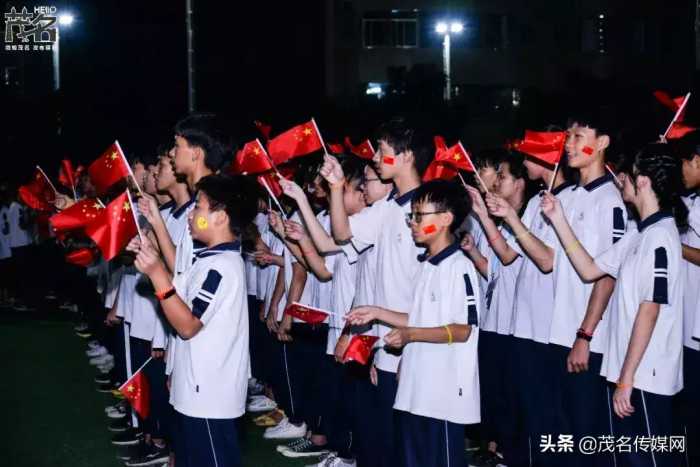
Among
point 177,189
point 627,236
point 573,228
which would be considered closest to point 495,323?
point 573,228

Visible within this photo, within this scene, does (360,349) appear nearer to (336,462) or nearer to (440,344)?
(440,344)

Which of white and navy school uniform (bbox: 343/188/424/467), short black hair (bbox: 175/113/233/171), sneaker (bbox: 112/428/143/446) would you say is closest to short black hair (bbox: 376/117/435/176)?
white and navy school uniform (bbox: 343/188/424/467)

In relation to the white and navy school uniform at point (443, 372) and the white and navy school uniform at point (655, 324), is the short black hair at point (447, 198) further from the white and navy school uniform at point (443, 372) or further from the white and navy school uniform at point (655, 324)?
the white and navy school uniform at point (655, 324)

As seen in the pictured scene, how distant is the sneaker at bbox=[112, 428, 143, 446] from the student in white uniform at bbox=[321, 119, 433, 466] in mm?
2609

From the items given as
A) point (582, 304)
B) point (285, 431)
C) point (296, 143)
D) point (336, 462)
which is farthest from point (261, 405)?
point (582, 304)

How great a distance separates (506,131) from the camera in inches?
1527

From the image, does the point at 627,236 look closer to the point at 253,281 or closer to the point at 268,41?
the point at 253,281

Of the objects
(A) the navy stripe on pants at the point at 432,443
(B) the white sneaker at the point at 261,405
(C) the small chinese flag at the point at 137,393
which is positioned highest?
(C) the small chinese flag at the point at 137,393

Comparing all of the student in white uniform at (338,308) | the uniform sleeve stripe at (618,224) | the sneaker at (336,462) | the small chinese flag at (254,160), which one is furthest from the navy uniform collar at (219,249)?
the sneaker at (336,462)

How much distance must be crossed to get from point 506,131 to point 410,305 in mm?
33950

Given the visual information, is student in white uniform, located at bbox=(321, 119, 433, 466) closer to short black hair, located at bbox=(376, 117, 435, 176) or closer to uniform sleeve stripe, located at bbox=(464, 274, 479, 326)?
short black hair, located at bbox=(376, 117, 435, 176)

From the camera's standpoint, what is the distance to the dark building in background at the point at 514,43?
38.7 m

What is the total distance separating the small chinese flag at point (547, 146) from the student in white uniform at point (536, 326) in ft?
0.68

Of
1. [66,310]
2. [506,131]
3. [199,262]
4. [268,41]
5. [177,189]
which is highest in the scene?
[268,41]
